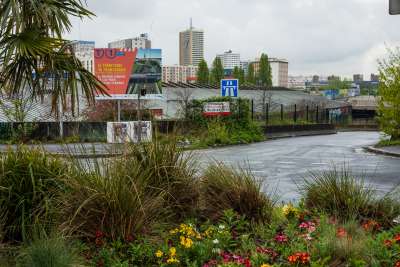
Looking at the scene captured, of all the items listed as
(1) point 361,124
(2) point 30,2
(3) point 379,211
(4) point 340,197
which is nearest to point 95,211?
(2) point 30,2

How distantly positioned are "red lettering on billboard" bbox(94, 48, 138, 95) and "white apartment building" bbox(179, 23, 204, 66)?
6131 cm

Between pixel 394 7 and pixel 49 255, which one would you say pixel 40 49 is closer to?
pixel 49 255

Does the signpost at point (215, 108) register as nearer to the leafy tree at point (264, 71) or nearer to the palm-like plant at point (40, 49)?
the palm-like plant at point (40, 49)

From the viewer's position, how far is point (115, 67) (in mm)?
29203

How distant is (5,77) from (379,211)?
14.6ft

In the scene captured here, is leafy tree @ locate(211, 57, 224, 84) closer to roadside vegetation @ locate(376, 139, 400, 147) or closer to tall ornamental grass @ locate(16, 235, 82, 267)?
roadside vegetation @ locate(376, 139, 400, 147)

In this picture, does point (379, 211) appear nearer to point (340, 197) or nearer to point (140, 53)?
point (340, 197)

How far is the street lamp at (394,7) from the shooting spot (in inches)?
197

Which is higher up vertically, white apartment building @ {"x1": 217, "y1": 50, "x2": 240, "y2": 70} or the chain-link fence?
white apartment building @ {"x1": 217, "y1": 50, "x2": 240, "y2": 70}

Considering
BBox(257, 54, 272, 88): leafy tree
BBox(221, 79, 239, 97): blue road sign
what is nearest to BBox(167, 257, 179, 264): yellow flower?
BBox(221, 79, 239, 97): blue road sign

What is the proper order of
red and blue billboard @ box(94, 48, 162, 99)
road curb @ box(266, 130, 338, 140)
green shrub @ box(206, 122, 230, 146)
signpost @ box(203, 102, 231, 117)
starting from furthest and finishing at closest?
road curb @ box(266, 130, 338, 140), red and blue billboard @ box(94, 48, 162, 99), signpost @ box(203, 102, 231, 117), green shrub @ box(206, 122, 230, 146)

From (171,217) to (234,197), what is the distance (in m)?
0.74

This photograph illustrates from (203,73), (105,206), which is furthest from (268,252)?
(203,73)

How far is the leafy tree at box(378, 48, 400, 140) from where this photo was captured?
78.3ft
